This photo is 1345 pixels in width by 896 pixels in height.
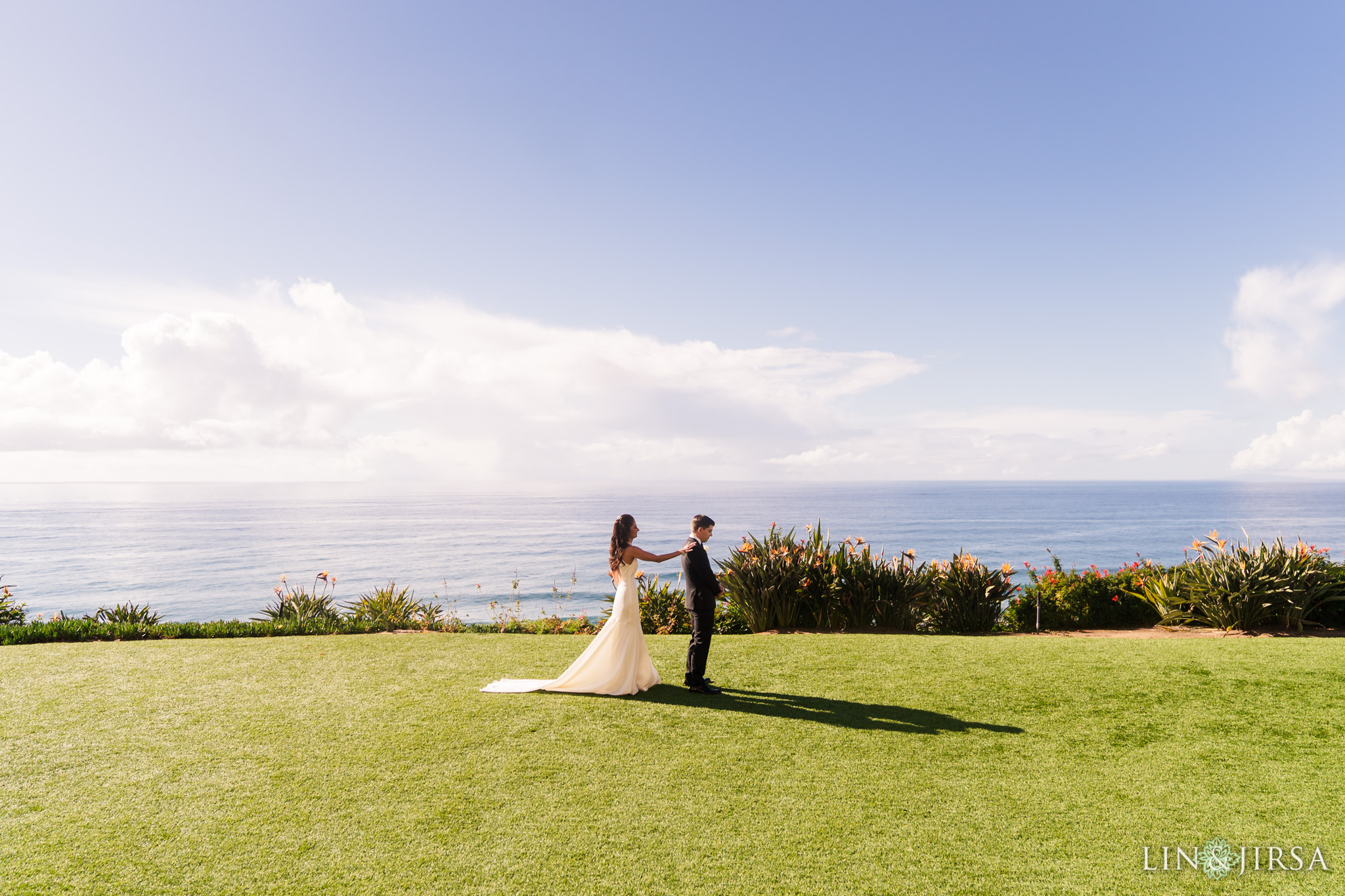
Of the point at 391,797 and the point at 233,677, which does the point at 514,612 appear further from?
the point at 391,797

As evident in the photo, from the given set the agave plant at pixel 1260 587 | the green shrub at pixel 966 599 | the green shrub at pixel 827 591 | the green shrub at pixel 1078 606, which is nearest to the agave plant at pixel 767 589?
the green shrub at pixel 827 591

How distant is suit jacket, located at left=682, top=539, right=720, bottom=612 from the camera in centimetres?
719

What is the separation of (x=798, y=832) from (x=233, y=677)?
6.78 m

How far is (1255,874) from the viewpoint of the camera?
3.63 meters

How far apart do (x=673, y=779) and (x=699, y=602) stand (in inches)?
100

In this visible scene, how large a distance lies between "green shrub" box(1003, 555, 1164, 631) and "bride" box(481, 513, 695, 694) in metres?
7.12

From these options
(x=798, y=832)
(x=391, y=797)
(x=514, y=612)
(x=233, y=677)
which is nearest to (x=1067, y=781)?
(x=798, y=832)

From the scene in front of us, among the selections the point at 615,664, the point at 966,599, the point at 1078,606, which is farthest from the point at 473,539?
the point at 615,664

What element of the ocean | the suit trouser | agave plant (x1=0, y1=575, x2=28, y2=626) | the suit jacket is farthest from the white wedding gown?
the ocean

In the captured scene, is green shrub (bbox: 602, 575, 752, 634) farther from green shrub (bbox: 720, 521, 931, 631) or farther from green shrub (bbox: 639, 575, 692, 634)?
green shrub (bbox: 720, 521, 931, 631)

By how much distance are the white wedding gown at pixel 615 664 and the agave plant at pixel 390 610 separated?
531 centimetres

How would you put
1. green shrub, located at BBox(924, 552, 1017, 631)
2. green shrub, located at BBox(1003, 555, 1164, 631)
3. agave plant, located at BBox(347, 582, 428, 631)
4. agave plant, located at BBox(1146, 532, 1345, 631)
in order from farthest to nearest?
agave plant, located at BBox(347, 582, 428, 631) → green shrub, located at BBox(1003, 555, 1164, 631) → green shrub, located at BBox(924, 552, 1017, 631) → agave plant, located at BBox(1146, 532, 1345, 631)

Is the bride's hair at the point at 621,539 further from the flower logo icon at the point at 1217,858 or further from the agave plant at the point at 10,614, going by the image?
the agave plant at the point at 10,614

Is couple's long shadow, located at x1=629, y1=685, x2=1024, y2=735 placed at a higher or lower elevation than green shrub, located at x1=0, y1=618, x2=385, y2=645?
lower
